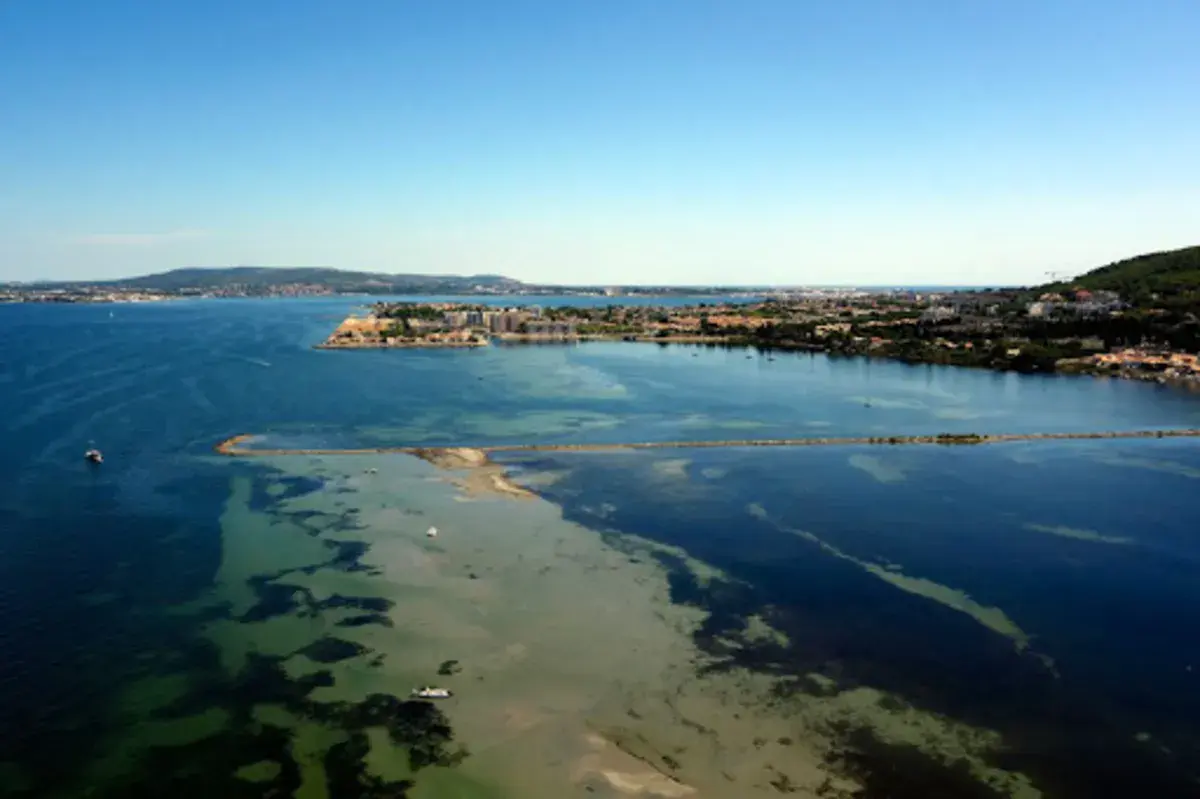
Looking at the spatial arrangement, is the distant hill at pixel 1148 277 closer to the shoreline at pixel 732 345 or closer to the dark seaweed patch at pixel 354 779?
the shoreline at pixel 732 345

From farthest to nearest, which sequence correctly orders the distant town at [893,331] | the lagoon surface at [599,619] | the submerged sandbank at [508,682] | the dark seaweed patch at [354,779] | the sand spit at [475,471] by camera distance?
the distant town at [893,331] → the sand spit at [475,471] → the lagoon surface at [599,619] → the submerged sandbank at [508,682] → the dark seaweed patch at [354,779]

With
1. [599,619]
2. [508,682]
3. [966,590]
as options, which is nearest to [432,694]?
[508,682]

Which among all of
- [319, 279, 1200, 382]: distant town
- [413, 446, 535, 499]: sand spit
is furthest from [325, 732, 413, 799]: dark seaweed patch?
[319, 279, 1200, 382]: distant town

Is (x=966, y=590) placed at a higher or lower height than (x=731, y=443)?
lower

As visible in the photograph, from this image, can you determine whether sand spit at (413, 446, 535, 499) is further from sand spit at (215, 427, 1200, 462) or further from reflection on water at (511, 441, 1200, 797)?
reflection on water at (511, 441, 1200, 797)

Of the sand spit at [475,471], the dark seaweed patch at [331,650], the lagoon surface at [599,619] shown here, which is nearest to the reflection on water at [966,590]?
the lagoon surface at [599,619]

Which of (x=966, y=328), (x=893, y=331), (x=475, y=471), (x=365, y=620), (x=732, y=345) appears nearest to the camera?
(x=365, y=620)

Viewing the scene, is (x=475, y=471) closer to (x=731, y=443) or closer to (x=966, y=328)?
(x=731, y=443)
